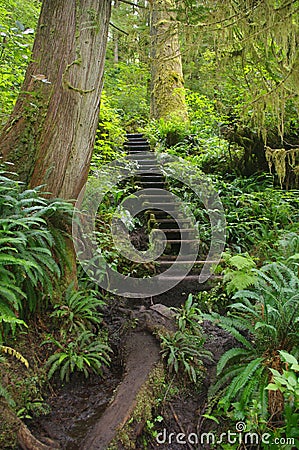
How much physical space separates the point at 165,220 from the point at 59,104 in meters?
3.01

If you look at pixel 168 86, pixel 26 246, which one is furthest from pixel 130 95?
pixel 26 246

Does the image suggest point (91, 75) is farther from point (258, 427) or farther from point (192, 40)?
point (258, 427)

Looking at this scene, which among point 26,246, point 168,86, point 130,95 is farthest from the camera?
point 130,95

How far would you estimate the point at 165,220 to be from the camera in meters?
6.22

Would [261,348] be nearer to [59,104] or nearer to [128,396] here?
[128,396]

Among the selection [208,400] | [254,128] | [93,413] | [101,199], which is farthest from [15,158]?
[254,128]

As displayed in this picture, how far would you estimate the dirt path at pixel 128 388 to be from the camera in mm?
2391

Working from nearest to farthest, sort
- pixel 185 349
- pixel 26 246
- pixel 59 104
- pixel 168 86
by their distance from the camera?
pixel 26 246
pixel 185 349
pixel 59 104
pixel 168 86

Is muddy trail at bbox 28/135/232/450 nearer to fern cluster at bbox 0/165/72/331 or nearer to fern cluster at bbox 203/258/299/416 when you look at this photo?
fern cluster at bbox 203/258/299/416

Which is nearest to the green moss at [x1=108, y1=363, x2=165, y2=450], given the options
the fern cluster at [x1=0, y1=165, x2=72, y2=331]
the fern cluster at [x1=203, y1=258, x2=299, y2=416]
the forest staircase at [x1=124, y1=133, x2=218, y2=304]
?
the fern cluster at [x1=203, y1=258, x2=299, y2=416]

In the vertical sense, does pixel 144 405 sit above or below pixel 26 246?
below

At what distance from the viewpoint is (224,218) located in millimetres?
5910

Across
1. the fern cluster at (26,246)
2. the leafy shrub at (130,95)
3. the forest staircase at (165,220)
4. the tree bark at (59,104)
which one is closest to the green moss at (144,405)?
the fern cluster at (26,246)

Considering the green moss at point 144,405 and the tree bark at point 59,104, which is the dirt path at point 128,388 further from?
the tree bark at point 59,104
